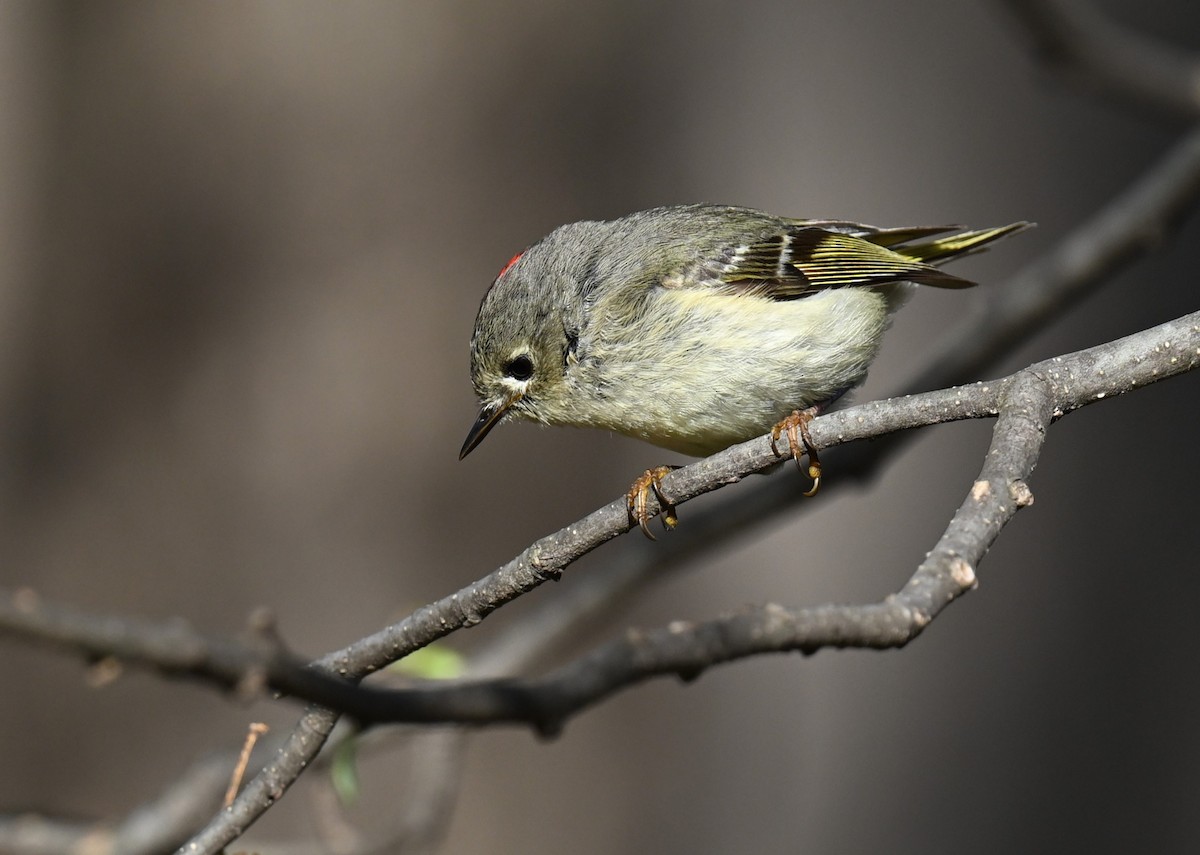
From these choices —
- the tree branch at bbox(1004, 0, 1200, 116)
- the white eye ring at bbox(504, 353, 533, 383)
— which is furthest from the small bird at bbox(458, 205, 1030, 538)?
the tree branch at bbox(1004, 0, 1200, 116)

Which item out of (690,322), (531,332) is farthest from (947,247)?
(531,332)

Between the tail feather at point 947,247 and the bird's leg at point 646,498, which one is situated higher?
the tail feather at point 947,247

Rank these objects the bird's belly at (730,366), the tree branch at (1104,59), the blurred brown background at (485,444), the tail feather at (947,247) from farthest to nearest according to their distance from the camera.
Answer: the blurred brown background at (485,444)
the tree branch at (1104,59)
the tail feather at (947,247)
the bird's belly at (730,366)

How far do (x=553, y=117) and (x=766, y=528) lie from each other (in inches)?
54.2

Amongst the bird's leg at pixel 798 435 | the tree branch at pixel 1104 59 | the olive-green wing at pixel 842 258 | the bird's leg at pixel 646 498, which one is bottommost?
the bird's leg at pixel 646 498

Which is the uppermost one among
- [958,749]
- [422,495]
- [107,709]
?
[422,495]

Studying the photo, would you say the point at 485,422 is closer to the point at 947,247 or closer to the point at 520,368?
the point at 520,368

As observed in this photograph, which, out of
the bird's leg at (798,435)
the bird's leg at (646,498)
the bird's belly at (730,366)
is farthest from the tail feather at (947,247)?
the bird's leg at (646,498)

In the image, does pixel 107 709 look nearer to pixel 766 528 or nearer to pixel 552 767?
pixel 552 767

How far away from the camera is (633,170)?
361 cm

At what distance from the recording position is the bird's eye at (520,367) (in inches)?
98.2

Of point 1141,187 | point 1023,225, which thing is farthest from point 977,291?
point 1023,225

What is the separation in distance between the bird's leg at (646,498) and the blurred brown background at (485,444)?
33.5 inches

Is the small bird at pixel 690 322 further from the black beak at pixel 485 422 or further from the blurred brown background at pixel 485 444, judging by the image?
the blurred brown background at pixel 485 444
